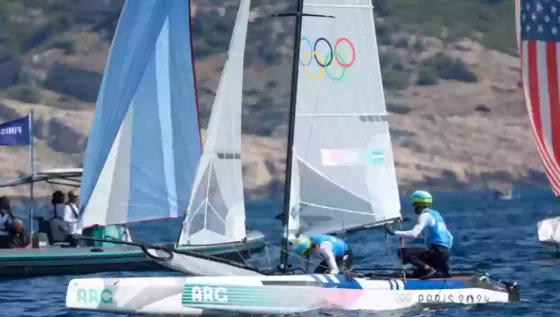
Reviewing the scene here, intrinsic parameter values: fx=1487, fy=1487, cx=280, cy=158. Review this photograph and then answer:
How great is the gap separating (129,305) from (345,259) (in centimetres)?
299

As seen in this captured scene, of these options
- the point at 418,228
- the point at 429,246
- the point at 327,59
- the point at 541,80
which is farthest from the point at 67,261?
the point at 418,228

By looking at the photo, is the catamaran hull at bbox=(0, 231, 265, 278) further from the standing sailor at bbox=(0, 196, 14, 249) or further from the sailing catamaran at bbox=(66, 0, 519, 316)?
the sailing catamaran at bbox=(66, 0, 519, 316)

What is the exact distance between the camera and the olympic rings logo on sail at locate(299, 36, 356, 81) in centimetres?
2012

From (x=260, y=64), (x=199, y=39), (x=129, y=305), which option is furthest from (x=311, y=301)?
(x=199, y=39)

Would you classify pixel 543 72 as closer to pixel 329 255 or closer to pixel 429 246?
pixel 429 246

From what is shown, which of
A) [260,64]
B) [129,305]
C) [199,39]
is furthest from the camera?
[199,39]

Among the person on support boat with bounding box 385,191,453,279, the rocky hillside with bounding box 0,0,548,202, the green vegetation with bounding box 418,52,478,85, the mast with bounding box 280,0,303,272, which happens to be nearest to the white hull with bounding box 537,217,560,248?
the person on support boat with bounding box 385,191,453,279

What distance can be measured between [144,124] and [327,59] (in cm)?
489

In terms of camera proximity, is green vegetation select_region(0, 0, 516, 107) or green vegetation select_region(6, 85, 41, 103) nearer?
green vegetation select_region(6, 85, 41, 103)

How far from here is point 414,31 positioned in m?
134

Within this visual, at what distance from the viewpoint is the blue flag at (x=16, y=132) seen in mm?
28172

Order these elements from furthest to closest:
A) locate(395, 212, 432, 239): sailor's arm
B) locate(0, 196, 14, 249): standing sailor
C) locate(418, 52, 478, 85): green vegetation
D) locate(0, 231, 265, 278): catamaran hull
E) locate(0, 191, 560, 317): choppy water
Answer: locate(418, 52, 478, 85): green vegetation
locate(0, 196, 14, 249): standing sailor
locate(0, 231, 265, 278): catamaran hull
locate(0, 191, 560, 317): choppy water
locate(395, 212, 432, 239): sailor's arm

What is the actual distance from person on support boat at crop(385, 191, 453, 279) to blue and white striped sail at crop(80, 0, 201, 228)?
535cm

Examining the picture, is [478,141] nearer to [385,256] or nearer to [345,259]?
[385,256]
